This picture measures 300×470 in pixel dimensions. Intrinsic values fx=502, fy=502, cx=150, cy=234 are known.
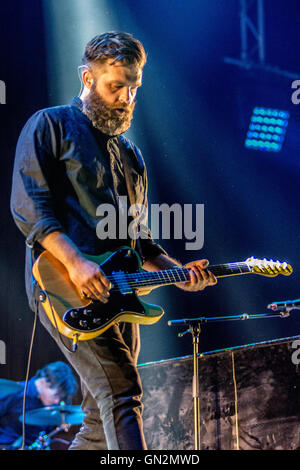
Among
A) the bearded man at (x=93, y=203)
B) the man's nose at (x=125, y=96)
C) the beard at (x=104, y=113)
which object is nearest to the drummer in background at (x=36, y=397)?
the bearded man at (x=93, y=203)

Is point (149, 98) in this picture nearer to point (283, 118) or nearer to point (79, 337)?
point (283, 118)

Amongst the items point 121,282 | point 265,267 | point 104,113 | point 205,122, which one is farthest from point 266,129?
point 121,282

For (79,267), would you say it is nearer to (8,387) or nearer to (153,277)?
(153,277)

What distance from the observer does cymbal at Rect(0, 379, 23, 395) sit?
3.49m

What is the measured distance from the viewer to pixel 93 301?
206cm

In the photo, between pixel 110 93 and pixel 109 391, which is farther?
pixel 110 93

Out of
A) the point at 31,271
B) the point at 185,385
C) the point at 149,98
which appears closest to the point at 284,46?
the point at 149,98

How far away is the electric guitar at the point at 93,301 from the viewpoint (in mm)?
1998

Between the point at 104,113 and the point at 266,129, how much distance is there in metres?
2.53

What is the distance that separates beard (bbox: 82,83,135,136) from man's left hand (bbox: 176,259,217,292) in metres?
0.79

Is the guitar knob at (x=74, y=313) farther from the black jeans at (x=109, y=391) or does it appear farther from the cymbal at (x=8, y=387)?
the cymbal at (x=8, y=387)

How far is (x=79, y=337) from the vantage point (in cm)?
200

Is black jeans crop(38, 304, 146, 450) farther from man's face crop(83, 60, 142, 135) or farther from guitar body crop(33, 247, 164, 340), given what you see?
man's face crop(83, 60, 142, 135)

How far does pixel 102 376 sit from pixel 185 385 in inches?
49.0
